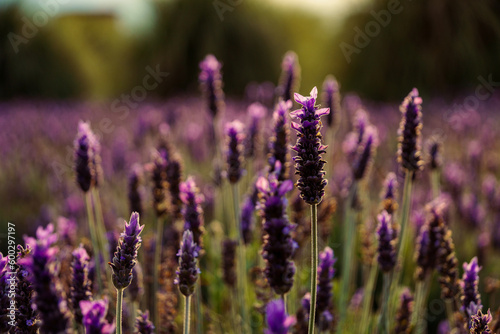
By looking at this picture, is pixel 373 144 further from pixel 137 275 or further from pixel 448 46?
pixel 448 46

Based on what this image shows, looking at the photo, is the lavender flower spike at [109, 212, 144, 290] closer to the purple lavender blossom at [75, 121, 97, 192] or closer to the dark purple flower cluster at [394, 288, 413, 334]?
the purple lavender blossom at [75, 121, 97, 192]

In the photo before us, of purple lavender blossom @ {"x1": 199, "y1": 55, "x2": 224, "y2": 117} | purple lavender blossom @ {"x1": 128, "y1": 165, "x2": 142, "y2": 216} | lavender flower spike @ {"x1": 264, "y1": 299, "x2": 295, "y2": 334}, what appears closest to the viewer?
lavender flower spike @ {"x1": 264, "y1": 299, "x2": 295, "y2": 334}

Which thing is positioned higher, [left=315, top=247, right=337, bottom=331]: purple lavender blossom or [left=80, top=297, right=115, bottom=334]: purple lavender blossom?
[left=315, top=247, right=337, bottom=331]: purple lavender blossom

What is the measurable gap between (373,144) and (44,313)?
5.80 feet

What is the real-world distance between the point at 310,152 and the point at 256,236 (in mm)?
2710

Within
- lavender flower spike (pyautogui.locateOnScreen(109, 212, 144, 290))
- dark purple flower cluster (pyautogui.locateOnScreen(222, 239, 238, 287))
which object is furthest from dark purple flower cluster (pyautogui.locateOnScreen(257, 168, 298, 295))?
dark purple flower cluster (pyautogui.locateOnScreen(222, 239, 238, 287))

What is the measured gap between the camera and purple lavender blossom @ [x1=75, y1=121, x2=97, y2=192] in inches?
84.7

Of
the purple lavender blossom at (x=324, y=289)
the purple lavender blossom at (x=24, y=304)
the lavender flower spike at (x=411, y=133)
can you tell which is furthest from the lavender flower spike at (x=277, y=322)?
the lavender flower spike at (x=411, y=133)

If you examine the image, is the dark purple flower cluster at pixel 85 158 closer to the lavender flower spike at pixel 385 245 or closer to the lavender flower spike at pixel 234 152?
the lavender flower spike at pixel 234 152

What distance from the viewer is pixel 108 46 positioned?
20.1m

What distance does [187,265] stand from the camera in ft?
4.88

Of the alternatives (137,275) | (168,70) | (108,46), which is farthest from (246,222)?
(108,46)

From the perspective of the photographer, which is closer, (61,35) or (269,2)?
(61,35)

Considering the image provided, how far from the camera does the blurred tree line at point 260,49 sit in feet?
43.8
